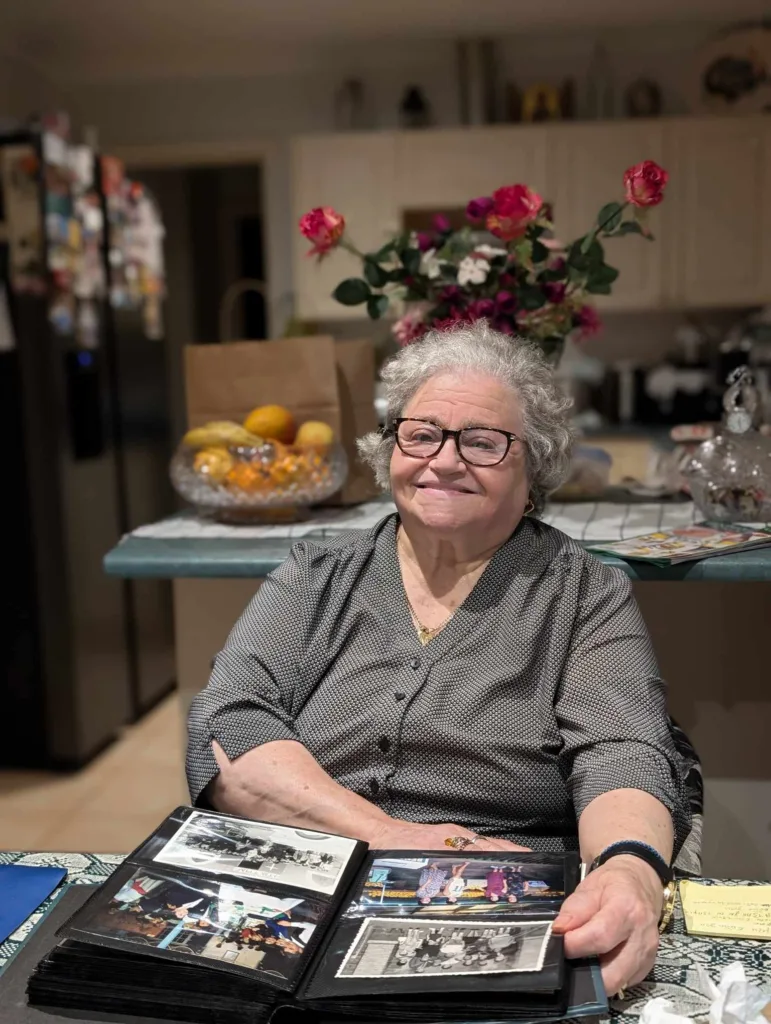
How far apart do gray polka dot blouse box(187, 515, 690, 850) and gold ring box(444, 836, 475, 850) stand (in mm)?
61

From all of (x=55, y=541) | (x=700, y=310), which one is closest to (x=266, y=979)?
(x=55, y=541)

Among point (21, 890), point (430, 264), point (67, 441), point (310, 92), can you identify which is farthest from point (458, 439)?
point (310, 92)

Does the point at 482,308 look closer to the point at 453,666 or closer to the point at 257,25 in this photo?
the point at 453,666

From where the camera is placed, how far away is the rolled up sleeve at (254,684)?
4.51 feet

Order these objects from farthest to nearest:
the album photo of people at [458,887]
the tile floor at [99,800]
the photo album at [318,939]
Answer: the tile floor at [99,800], the album photo of people at [458,887], the photo album at [318,939]

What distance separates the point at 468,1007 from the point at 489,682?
1.73ft

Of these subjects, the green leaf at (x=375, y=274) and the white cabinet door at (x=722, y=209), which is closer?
the green leaf at (x=375, y=274)

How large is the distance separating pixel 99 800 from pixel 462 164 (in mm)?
2822

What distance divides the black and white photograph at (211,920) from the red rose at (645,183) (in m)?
1.30

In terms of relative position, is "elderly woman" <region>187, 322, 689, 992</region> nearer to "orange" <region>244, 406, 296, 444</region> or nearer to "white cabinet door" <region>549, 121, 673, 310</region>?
"orange" <region>244, 406, 296, 444</region>

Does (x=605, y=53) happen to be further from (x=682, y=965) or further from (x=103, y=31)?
(x=682, y=965)

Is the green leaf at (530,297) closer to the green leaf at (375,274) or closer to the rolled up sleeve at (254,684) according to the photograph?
the green leaf at (375,274)

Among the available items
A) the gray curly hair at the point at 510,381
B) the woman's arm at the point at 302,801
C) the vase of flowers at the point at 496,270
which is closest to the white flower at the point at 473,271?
the vase of flowers at the point at 496,270

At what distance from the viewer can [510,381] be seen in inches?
57.4
